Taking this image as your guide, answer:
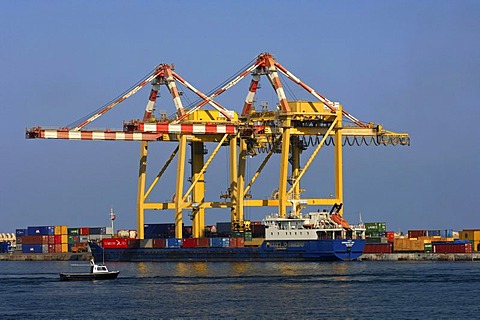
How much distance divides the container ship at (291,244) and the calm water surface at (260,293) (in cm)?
317

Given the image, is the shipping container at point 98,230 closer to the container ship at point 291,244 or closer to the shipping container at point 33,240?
the shipping container at point 33,240

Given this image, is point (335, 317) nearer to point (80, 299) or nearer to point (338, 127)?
point (80, 299)

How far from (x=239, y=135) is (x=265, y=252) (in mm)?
10877

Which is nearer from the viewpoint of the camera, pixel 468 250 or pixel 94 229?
pixel 468 250

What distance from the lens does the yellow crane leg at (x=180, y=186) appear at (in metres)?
97.2

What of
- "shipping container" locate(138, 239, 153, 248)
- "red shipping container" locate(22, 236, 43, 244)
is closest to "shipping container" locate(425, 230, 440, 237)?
"shipping container" locate(138, 239, 153, 248)

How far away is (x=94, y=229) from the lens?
124688 millimetres

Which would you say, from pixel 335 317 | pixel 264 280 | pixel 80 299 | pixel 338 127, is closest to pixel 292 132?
pixel 338 127

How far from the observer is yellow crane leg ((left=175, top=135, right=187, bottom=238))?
97.2 metres

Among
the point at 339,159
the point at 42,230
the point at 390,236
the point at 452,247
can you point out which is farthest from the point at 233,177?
the point at 42,230

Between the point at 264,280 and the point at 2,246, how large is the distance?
3197 inches

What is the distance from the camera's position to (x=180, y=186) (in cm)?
9825

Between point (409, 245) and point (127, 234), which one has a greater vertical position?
point (127, 234)

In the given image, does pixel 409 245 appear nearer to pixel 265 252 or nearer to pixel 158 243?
pixel 265 252
